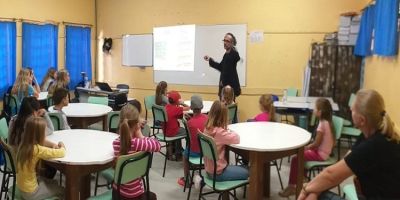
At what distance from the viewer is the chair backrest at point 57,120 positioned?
150 inches

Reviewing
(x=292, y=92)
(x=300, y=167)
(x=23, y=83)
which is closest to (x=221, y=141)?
(x=300, y=167)

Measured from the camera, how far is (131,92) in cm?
854

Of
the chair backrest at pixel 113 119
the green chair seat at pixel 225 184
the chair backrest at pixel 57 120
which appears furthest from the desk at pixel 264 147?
the chair backrest at pixel 57 120

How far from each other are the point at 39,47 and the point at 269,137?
586cm

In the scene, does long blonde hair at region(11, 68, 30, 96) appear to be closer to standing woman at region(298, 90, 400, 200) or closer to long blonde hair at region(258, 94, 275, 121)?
long blonde hair at region(258, 94, 275, 121)

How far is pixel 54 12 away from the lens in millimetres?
7730

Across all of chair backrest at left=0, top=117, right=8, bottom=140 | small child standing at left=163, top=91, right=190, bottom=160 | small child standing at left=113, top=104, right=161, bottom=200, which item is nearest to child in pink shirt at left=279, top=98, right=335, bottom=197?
small child standing at left=113, top=104, right=161, bottom=200

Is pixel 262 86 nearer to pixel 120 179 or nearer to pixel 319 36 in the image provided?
pixel 319 36

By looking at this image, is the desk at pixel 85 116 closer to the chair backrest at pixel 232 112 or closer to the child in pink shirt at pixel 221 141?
the chair backrest at pixel 232 112

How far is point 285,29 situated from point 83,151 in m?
4.95

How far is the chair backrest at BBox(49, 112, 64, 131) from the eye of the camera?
3.80 meters

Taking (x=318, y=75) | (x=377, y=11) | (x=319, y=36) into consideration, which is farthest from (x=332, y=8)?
(x=377, y=11)

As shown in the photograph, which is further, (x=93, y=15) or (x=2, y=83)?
(x=93, y=15)

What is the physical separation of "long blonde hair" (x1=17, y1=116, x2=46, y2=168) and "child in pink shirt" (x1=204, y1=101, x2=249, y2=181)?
1362 mm
